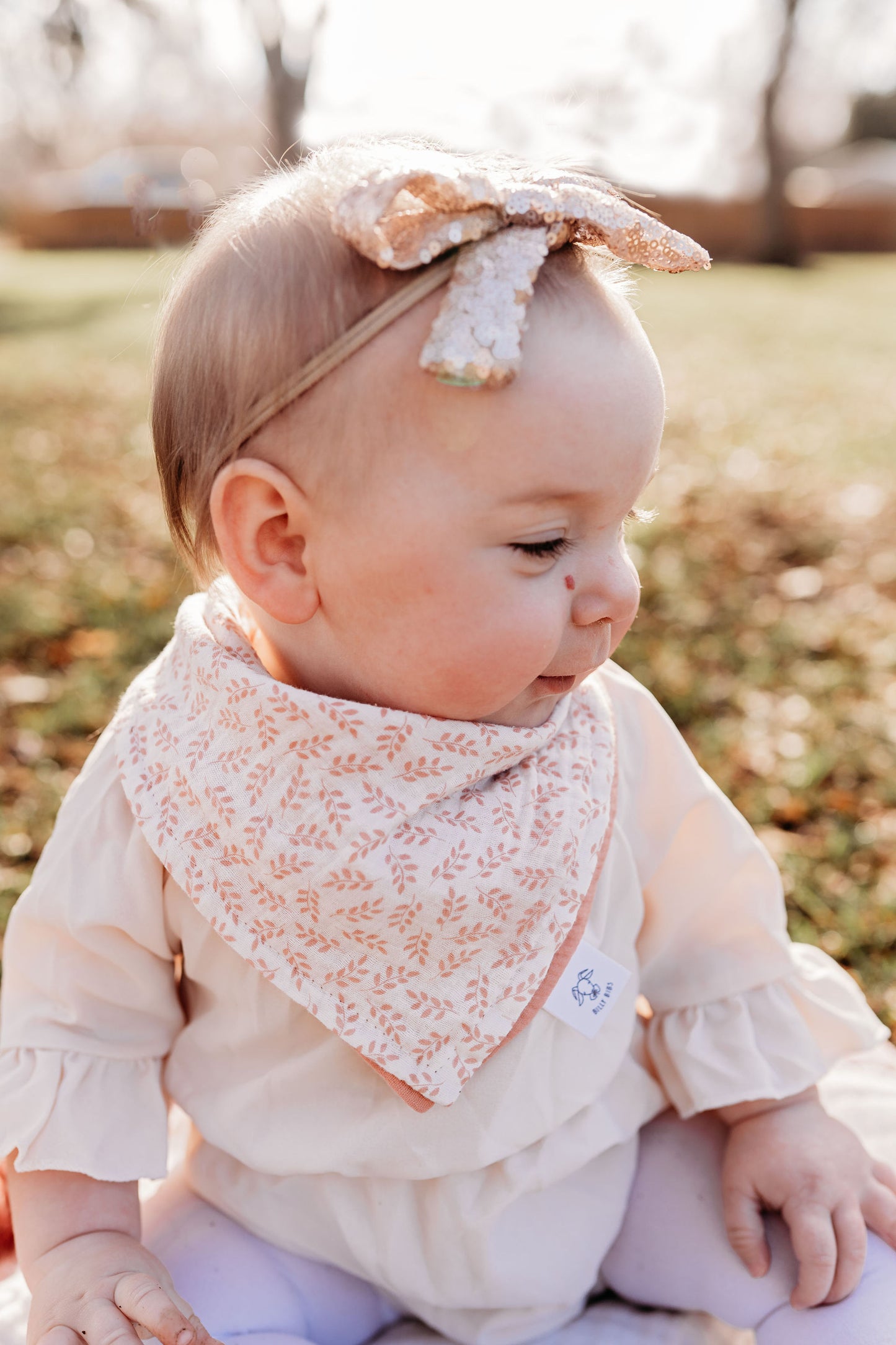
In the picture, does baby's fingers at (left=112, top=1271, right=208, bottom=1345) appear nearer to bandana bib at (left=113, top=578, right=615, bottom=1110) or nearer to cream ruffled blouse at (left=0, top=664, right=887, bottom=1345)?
cream ruffled blouse at (left=0, top=664, right=887, bottom=1345)

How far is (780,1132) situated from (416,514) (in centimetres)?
98

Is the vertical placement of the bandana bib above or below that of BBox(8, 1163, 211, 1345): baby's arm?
above

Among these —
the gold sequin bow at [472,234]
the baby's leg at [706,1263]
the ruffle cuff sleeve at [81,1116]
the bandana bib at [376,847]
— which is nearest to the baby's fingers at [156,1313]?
the ruffle cuff sleeve at [81,1116]

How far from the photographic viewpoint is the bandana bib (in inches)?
47.7

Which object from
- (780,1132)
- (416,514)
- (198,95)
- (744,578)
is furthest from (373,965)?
(198,95)

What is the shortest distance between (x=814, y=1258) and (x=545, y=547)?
94 centimetres

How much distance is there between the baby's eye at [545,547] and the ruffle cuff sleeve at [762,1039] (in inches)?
29.8

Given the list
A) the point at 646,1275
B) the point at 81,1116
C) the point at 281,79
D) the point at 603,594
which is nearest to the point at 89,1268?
the point at 81,1116

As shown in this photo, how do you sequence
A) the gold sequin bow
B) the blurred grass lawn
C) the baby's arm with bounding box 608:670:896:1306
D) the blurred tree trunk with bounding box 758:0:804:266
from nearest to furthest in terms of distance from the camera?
the gold sequin bow → the baby's arm with bounding box 608:670:896:1306 → the blurred grass lawn → the blurred tree trunk with bounding box 758:0:804:266

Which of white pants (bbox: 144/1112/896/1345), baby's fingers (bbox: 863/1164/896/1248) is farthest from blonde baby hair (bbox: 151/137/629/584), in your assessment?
baby's fingers (bbox: 863/1164/896/1248)

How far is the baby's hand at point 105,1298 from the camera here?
1.19 metres

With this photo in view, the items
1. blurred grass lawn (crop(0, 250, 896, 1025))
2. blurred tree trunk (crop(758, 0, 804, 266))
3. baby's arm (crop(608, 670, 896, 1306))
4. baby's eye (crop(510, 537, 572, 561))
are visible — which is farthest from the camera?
blurred tree trunk (crop(758, 0, 804, 266))

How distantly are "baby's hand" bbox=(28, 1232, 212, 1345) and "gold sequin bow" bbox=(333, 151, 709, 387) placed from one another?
1.00 m

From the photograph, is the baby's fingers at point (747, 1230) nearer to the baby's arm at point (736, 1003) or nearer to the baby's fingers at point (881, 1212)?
the baby's arm at point (736, 1003)
